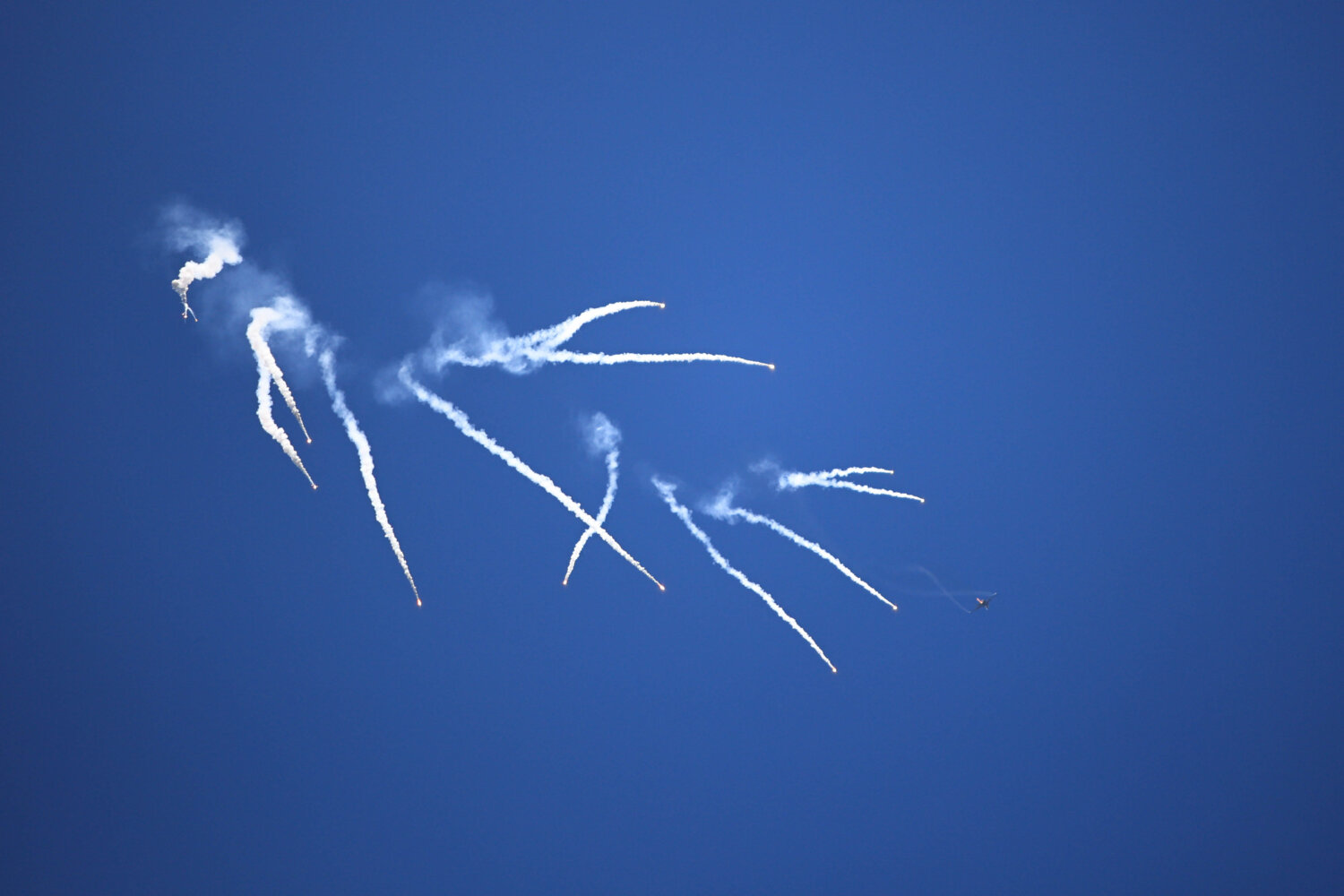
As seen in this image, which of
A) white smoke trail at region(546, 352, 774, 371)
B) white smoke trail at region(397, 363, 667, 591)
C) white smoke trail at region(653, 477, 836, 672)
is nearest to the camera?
white smoke trail at region(397, 363, 667, 591)

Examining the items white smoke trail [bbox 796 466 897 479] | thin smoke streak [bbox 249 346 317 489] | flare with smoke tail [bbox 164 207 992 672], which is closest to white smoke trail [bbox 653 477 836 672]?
flare with smoke tail [bbox 164 207 992 672]

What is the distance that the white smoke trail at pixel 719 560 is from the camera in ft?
55.4

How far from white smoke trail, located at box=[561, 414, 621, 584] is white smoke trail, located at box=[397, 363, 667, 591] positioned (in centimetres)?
27

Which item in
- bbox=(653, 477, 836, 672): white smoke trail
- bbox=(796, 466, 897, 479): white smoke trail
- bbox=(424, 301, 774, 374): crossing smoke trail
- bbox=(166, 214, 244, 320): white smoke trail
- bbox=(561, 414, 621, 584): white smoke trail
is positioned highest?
bbox=(166, 214, 244, 320): white smoke trail

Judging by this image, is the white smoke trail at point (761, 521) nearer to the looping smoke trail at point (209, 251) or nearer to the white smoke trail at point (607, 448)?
the white smoke trail at point (607, 448)

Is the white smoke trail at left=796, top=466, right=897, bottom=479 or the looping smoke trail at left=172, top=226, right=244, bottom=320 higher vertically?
the looping smoke trail at left=172, top=226, right=244, bottom=320

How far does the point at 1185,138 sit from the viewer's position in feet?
59.1

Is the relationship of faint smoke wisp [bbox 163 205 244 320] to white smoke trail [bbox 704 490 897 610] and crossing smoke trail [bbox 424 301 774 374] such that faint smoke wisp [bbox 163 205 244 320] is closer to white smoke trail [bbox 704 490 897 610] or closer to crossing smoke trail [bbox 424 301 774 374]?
crossing smoke trail [bbox 424 301 774 374]

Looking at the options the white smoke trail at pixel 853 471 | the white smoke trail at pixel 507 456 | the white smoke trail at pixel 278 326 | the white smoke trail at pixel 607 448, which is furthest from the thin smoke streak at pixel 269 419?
the white smoke trail at pixel 853 471

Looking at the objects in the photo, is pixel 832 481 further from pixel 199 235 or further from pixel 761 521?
pixel 199 235

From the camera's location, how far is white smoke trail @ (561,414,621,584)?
1658 cm

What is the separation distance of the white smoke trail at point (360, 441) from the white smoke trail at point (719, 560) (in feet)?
15.9

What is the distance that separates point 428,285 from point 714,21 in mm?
7456

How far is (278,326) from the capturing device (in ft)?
50.7
